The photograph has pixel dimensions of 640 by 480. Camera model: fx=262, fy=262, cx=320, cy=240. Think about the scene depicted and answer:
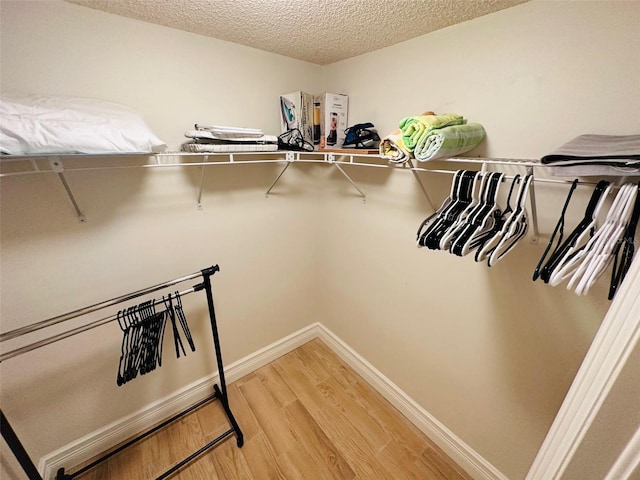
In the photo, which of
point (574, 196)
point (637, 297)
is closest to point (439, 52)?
point (574, 196)

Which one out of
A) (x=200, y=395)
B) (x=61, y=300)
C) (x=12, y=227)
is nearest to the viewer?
(x=12, y=227)

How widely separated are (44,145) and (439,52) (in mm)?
1580

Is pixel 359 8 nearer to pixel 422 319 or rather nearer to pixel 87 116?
pixel 87 116

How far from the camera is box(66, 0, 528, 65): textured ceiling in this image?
1.01 meters

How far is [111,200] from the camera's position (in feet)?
4.10

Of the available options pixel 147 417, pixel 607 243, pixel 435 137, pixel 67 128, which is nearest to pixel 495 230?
pixel 607 243

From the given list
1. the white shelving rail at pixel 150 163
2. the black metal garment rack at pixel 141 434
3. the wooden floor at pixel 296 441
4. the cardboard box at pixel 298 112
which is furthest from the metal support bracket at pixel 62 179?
the wooden floor at pixel 296 441

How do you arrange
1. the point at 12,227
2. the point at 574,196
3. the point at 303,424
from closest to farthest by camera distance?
1. the point at 574,196
2. the point at 12,227
3. the point at 303,424

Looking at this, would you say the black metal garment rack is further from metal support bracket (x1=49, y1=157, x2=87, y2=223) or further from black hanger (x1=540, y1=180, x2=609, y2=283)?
black hanger (x1=540, y1=180, x2=609, y2=283)

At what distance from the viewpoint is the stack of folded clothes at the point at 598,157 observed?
0.68 metres

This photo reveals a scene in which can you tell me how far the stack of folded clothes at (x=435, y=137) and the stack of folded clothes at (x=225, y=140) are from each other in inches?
26.2

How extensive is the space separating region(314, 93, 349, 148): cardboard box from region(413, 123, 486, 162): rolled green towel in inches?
28.9

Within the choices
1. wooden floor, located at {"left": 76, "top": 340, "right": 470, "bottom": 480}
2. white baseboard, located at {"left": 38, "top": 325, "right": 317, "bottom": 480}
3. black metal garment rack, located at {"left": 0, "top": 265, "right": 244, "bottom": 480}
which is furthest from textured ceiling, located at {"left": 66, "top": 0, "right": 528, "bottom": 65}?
wooden floor, located at {"left": 76, "top": 340, "right": 470, "bottom": 480}

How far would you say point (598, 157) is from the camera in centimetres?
Answer: 71
